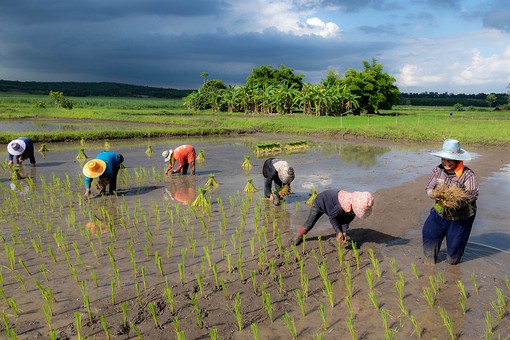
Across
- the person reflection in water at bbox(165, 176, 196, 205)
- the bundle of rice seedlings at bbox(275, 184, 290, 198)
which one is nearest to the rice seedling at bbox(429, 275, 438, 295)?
the bundle of rice seedlings at bbox(275, 184, 290, 198)

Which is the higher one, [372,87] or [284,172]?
[372,87]

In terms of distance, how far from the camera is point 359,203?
4855 millimetres

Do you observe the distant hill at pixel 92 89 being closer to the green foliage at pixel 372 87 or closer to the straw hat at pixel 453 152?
the green foliage at pixel 372 87

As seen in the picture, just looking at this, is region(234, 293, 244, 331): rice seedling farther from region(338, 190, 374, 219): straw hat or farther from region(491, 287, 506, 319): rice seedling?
region(491, 287, 506, 319): rice seedling

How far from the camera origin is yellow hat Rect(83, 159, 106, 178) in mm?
7785

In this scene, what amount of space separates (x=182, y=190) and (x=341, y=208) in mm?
5413

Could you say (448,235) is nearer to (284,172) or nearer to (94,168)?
(284,172)

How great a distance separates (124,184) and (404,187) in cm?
692

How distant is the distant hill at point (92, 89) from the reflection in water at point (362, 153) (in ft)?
407

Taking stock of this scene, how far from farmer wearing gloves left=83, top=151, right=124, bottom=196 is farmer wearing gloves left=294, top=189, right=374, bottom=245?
429cm

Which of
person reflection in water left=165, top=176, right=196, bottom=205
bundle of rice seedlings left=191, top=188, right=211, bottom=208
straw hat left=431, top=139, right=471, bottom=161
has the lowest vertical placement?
person reflection in water left=165, top=176, right=196, bottom=205

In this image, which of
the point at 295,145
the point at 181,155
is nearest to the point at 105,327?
the point at 181,155

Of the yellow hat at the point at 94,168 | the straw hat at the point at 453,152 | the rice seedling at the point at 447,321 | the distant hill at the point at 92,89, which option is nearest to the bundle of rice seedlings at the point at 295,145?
the yellow hat at the point at 94,168

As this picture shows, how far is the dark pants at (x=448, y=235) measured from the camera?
15.8ft
